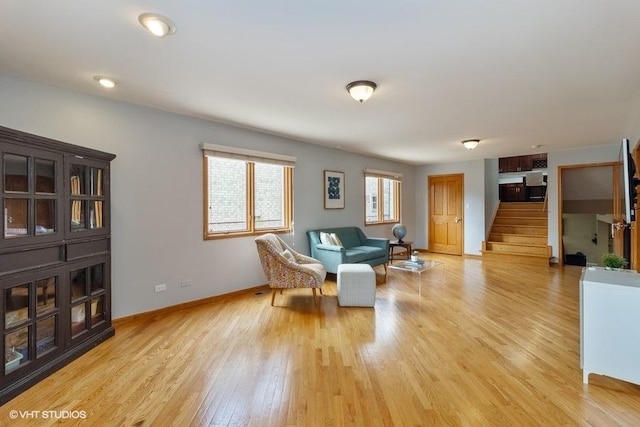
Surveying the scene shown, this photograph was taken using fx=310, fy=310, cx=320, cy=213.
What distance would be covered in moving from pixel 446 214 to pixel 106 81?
24.3 feet

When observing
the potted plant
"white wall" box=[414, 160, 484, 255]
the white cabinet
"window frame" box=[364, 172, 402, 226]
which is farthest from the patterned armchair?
"white wall" box=[414, 160, 484, 255]

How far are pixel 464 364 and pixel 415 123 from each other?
3.00m

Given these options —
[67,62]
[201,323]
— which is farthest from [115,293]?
[67,62]

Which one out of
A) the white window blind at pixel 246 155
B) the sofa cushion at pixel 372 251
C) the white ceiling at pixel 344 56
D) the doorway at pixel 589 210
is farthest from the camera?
the doorway at pixel 589 210

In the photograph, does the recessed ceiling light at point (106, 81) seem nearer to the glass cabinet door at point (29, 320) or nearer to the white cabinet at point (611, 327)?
the glass cabinet door at point (29, 320)

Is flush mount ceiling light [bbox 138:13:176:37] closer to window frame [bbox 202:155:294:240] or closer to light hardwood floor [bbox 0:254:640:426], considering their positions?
window frame [bbox 202:155:294:240]

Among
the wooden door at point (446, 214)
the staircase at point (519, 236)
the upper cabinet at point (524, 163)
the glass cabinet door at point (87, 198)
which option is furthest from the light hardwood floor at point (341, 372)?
the upper cabinet at point (524, 163)

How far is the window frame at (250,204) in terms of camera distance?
4051mm

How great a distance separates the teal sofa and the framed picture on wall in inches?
19.2

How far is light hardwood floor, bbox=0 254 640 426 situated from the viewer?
1.86 meters

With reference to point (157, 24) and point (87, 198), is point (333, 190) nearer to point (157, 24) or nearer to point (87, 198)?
point (87, 198)

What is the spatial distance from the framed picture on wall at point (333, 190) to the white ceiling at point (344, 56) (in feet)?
5.97

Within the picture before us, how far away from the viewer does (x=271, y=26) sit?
196 cm

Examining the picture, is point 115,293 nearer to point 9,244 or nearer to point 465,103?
point 9,244
